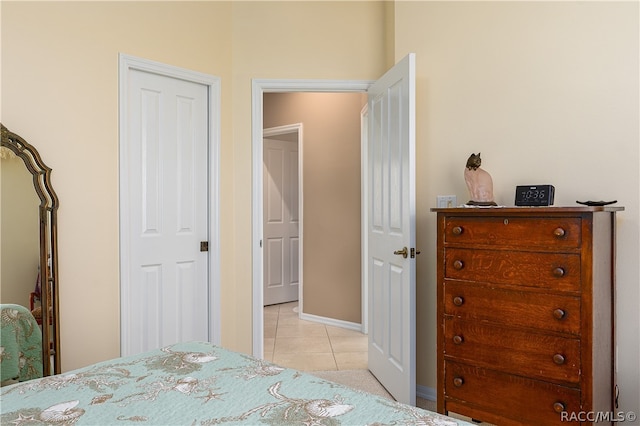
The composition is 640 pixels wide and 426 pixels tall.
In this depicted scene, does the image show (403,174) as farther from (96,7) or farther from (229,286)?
(96,7)

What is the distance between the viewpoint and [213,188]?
362 cm

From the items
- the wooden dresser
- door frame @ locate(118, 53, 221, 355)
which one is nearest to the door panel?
door frame @ locate(118, 53, 221, 355)

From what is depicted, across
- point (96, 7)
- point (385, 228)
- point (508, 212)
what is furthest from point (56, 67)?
point (508, 212)

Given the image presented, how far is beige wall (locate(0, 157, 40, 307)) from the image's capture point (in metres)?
2.43

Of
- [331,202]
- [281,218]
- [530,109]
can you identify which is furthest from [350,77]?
[281,218]

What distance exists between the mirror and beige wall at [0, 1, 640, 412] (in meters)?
0.13

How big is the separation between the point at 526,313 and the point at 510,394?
15.6 inches

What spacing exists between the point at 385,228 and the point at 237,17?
1911 mm

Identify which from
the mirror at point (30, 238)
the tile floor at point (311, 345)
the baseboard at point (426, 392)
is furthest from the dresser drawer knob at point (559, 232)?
the mirror at point (30, 238)

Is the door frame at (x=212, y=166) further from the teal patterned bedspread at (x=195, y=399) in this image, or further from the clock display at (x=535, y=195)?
the clock display at (x=535, y=195)

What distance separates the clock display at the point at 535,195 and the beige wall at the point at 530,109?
0.26m

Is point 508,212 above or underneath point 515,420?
above

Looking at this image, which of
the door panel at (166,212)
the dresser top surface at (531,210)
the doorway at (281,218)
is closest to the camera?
the dresser top surface at (531,210)

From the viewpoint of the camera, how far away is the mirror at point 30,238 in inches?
96.1
